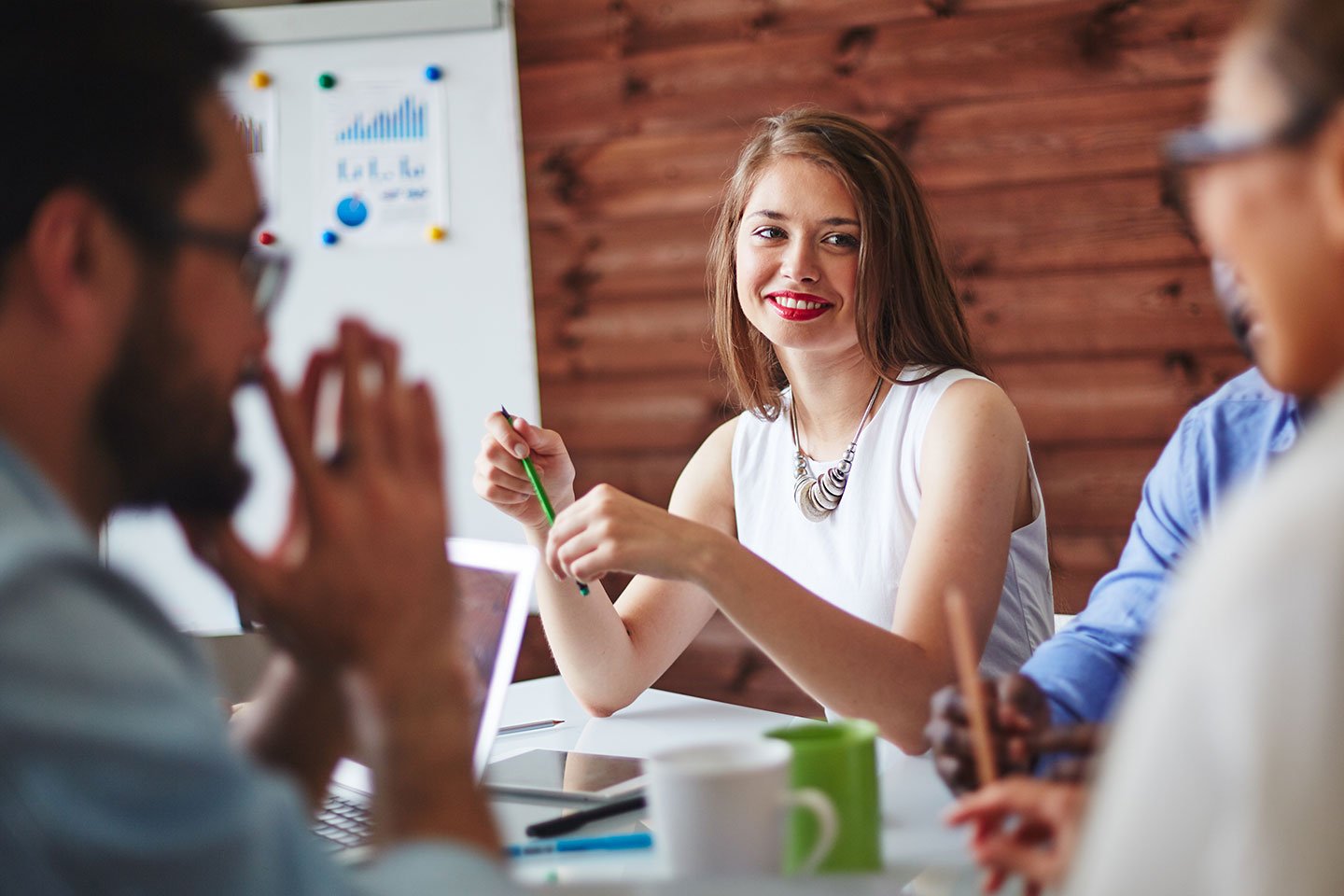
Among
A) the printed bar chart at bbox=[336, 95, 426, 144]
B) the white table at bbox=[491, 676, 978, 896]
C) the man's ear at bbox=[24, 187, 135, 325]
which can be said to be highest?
the printed bar chart at bbox=[336, 95, 426, 144]

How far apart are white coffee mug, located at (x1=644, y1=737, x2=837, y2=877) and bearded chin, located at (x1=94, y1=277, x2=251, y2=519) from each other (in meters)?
0.33

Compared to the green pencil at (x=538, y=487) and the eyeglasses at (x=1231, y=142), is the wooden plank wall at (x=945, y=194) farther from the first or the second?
the eyeglasses at (x=1231, y=142)

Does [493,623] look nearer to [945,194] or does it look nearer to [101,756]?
[101,756]

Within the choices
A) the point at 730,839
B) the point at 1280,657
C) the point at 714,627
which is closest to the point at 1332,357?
the point at 1280,657

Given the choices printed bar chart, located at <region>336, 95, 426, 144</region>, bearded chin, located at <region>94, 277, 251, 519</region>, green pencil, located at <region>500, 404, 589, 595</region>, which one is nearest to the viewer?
bearded chin, located at <region>94, 277, 251, 519</region>

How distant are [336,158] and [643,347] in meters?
0.82

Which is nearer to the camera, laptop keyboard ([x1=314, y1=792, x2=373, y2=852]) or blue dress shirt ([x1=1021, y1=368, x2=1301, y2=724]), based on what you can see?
laptop keyboard ([x1=314, y1=792, x2=373, y2=852])

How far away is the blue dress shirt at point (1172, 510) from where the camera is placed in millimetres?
1118

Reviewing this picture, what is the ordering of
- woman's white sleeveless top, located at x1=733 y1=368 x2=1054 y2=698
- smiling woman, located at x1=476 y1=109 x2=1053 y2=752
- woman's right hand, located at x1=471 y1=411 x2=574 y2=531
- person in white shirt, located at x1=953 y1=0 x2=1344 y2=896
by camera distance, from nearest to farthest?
1. person in white shirt, located at x1=953 y1=0 x2=1344 y2=896
2. smiling woman, located at x1=476 y1=109 x2=1053 y2=752
3. woman's right hand, located at x1=471 y1=411 x2=574 y2=531
4. woman's white sleeveless top, located at x1=733 y1=368 x2=1054 y2=698

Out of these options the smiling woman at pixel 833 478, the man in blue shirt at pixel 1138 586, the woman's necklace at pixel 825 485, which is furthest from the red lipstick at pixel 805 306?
the man in blue shirt at pixel 1138 586

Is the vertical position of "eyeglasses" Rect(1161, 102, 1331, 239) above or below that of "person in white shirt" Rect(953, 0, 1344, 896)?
above

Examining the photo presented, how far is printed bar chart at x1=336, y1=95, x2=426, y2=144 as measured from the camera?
270 centimetres

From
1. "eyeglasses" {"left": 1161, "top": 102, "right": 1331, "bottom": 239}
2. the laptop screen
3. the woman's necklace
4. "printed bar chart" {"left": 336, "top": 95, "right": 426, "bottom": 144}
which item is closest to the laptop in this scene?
the laptop screen

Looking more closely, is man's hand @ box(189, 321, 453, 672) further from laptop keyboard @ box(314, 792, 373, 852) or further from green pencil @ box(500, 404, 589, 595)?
green pencil @ box(500, 404, 589, 595)
